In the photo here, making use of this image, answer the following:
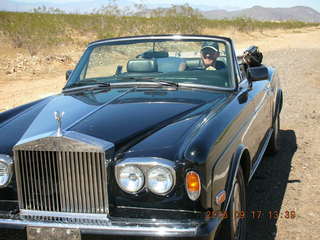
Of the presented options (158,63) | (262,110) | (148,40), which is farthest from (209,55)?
(262,110)

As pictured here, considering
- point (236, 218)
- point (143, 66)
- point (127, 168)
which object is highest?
point (143, 66)

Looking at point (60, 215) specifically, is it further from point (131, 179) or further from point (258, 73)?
point (258, 73)

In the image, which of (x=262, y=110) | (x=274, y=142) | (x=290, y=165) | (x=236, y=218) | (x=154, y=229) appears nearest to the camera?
(x=154, y=229)

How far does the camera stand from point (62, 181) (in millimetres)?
2721

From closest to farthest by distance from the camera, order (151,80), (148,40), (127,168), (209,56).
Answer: (127,168) → (151,80) → (209,56) → (148,40)

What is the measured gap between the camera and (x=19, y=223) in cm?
271

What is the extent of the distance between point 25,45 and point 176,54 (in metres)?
20.8

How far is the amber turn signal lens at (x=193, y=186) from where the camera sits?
2.62m

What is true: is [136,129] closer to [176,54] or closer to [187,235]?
[187,235]

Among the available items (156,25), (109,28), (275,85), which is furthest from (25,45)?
(275,85)

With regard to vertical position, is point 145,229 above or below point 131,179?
below

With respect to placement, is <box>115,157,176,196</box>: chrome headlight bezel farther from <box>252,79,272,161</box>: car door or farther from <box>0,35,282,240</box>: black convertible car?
<box>252,79,272,161</box>: car door

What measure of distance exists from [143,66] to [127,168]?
1.82 m

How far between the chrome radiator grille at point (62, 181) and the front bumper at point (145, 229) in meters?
0.12
